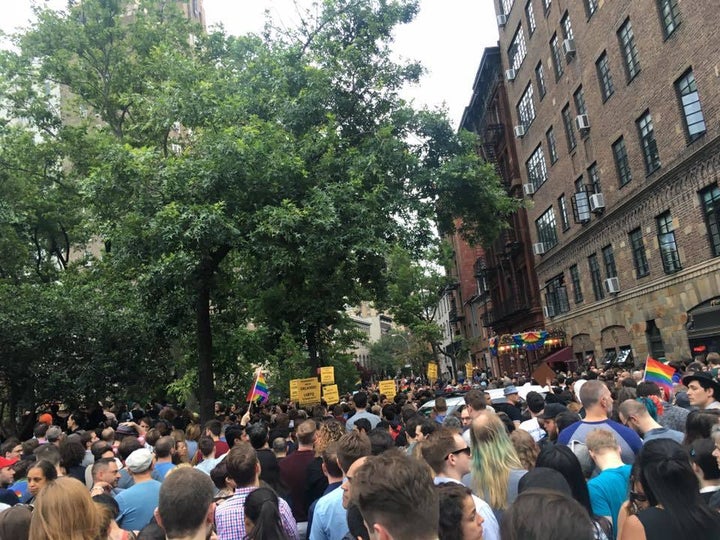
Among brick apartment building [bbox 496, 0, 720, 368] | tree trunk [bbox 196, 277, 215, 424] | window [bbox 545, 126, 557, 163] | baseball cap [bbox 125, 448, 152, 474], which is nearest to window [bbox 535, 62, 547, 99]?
brick apartment building [bbox 496, 0, 720, 368]

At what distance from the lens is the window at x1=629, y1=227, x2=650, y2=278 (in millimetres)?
21406

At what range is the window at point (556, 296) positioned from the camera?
3041cm

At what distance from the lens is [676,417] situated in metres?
6.20

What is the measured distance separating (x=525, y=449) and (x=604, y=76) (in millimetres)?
22374

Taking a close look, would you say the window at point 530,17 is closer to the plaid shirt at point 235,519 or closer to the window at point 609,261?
the window at point 609,261

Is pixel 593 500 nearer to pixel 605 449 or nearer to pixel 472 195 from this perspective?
pixel 605 449

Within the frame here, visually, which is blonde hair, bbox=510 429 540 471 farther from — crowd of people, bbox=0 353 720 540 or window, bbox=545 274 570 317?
window, bbox=545 274 570 317

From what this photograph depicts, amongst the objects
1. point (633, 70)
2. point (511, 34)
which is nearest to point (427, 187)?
point (633, 70)

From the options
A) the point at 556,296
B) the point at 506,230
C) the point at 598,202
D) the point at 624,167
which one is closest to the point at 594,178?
the point at 598,202

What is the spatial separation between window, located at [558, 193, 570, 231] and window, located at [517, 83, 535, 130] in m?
5.54

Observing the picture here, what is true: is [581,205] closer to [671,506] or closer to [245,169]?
[245,169]

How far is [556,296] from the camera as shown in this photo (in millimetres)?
31750

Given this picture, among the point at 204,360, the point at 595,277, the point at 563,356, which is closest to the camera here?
the point at 204,360

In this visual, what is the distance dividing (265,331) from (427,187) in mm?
8121
